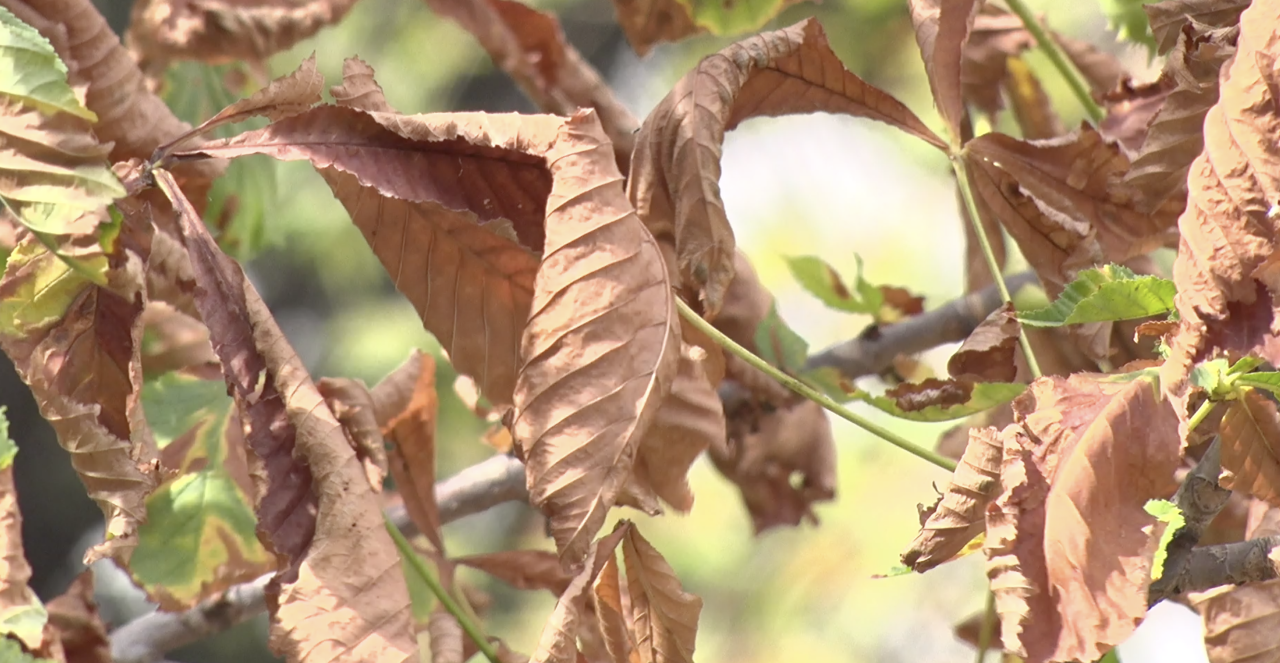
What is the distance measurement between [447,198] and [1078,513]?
0.91ft

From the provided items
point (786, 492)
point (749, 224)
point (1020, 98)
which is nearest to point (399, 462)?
point (786, 492)

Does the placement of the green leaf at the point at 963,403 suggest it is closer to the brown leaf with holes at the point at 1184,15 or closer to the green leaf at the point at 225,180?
the brown leaf with holes at the point at 1184,15

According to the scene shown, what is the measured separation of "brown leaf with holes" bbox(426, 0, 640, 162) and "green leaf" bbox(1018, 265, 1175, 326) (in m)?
0.45

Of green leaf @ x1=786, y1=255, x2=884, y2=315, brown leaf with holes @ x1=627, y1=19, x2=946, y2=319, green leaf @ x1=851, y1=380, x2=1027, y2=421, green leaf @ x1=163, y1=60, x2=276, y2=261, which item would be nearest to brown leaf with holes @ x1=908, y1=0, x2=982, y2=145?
brown leaf with holes @ x1=627, y1=19, x2=946, y2=319

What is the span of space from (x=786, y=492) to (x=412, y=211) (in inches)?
20.9

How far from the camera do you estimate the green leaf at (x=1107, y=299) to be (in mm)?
465

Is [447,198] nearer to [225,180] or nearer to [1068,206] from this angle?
[1068,206]

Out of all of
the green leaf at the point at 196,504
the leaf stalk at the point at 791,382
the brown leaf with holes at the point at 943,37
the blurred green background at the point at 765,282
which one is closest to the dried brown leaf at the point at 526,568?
the green leaf at the point at 196,504

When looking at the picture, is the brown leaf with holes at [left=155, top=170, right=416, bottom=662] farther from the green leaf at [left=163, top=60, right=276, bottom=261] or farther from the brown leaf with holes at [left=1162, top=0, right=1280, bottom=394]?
the green leaf at [left=163, top=60, right=276, bottom=261]

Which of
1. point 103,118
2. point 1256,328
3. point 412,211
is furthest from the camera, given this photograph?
point 103,118

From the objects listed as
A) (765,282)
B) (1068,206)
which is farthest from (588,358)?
(765,282)

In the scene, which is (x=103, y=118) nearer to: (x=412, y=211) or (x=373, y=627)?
(x=412, y=211)

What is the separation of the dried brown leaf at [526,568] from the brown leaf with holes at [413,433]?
0.10ft

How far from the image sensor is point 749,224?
3.44m
